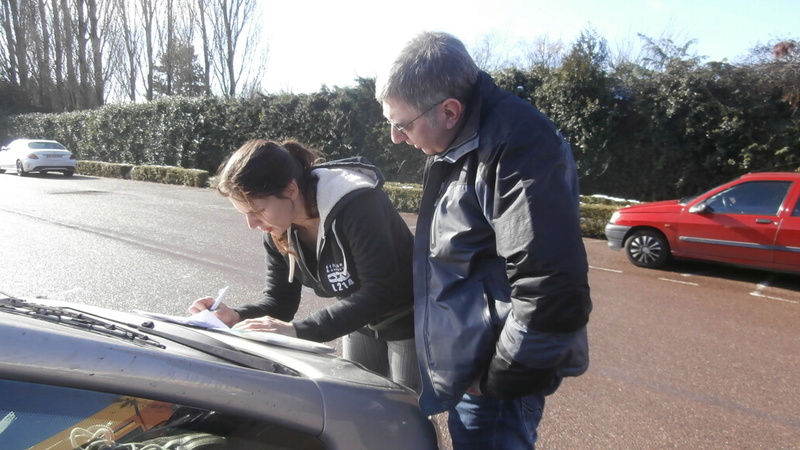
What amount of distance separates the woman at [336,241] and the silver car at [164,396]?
0.35m

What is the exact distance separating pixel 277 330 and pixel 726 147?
14.2m

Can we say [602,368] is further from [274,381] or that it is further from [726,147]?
[726,147]

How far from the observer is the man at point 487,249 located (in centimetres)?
138

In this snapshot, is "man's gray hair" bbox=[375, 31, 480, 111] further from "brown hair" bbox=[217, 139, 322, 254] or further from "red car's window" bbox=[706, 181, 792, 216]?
"red car's window" bbox=[706, 181, 792, 216]

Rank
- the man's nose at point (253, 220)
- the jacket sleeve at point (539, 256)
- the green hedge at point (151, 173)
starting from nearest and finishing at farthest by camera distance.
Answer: the jacket sleeve at point (539, 256), the man's nose at point (253, 220), the green hedge at point (151, 173)

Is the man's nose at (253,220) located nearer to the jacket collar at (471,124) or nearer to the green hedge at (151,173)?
the jacket collar at (471,124)

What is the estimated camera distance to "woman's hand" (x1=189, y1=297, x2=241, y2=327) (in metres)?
2.25

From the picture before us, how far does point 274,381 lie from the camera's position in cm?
145

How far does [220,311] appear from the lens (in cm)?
226

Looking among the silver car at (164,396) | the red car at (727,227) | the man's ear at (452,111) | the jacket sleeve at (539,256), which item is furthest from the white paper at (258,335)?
the red car at (727,227)

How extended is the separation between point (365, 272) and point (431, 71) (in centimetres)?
76

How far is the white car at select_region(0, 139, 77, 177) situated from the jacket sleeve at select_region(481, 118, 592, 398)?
26.1 metres

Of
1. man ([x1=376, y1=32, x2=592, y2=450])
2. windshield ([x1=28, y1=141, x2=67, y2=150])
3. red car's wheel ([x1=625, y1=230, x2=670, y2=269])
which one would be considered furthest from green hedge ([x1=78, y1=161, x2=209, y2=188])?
man ([x1=376, y1=32, x2=592, y2=450])

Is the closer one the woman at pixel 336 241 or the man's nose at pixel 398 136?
A: the man's nose at pixel 398 136
